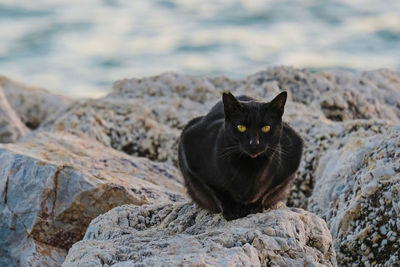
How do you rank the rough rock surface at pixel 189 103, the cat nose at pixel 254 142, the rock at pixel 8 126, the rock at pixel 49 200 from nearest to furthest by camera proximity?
the cat nose at pixel 254 142 → the rock at pixel 49 200 → the rough rock surface at pixel 189 103 → the rock at pixel 8 126

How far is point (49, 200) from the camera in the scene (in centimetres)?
692

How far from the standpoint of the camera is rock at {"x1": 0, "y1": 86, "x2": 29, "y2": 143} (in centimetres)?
1108

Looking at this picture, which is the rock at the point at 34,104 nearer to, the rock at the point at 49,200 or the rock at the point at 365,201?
the rock at the point at 49,200

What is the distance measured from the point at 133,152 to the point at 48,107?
408cm

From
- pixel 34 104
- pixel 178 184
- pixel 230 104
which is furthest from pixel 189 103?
pixel 230 104

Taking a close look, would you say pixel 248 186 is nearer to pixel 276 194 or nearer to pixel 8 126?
pixel 276 194

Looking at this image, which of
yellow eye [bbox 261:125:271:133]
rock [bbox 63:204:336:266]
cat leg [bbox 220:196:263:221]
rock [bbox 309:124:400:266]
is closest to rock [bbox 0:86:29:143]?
rock [bbox 309:124:400:266]

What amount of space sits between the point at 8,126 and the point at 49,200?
453 centimetres

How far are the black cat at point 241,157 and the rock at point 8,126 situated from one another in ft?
17.1

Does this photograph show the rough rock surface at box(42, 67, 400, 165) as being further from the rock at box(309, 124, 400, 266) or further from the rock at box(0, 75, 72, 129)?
the rock at box(0, 75, 72, 129)

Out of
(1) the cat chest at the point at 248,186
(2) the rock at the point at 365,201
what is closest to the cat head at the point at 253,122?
(1) the cat chest at the point at 248,186

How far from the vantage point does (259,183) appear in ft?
19.6

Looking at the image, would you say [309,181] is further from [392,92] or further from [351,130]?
[392,92]

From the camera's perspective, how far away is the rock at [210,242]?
4707 mm
